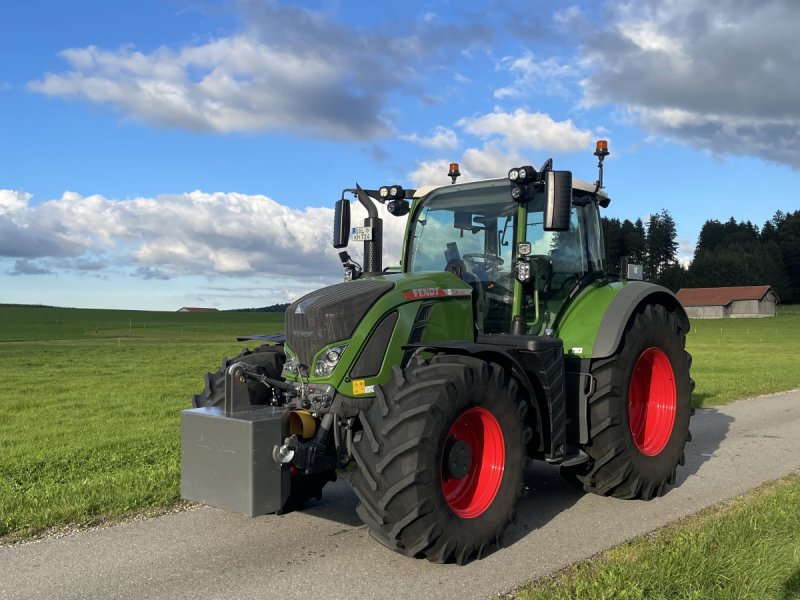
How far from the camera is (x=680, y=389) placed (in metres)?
6.75

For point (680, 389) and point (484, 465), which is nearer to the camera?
point (484, 465)

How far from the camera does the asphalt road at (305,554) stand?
161 inches

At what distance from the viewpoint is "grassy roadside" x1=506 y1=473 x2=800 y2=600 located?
Result: 390 cm

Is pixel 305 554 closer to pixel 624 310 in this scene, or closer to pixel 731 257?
pixel 624 310

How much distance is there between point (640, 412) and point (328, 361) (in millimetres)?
3297

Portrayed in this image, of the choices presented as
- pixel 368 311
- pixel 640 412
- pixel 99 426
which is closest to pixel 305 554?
pixel 368 311

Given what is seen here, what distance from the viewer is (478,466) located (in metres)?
4.92

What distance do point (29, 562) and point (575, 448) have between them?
→ 382cm

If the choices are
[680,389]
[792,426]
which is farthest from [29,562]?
[792,426]

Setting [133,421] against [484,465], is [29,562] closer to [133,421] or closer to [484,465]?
[484,465]

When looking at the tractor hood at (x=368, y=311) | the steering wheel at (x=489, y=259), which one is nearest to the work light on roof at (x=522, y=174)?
the steering wheel at (x=489, y=259)

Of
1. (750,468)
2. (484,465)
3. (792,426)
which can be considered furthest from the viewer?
A: (792,426)

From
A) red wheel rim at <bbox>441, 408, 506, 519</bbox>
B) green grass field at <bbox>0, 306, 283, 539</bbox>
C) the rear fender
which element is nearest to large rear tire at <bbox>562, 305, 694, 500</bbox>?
the rear fender

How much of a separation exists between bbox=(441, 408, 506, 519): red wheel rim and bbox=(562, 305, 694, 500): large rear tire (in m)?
1.23
